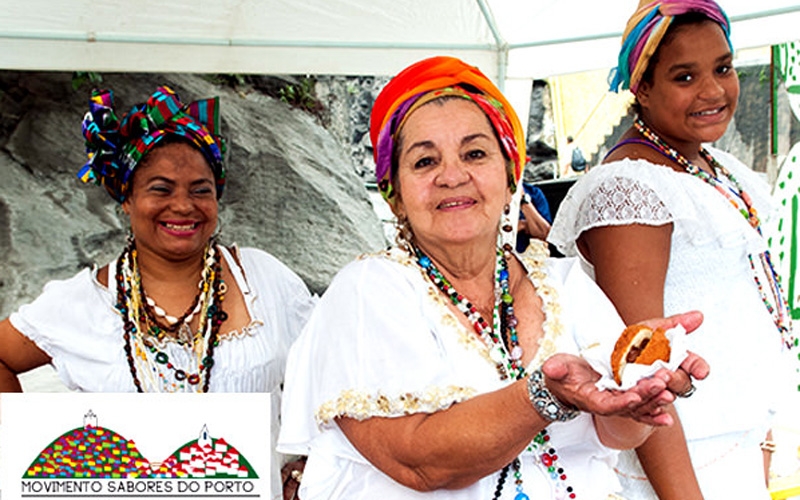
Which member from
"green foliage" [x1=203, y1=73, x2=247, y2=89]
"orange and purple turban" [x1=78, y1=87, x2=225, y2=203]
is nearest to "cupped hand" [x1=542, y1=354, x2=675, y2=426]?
"orange and purple turban" [x1=78, y1=87, x2=225, y2=203]

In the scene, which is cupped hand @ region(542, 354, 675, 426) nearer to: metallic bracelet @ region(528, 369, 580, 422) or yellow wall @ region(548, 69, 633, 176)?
metallic bracelet @ region(528, 369, 580, 422)

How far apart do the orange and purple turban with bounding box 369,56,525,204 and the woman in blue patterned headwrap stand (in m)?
0.89

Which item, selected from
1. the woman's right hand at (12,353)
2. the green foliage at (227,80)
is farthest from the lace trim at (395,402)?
the green foliage at (227,80)

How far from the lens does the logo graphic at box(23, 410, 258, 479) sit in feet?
4.97

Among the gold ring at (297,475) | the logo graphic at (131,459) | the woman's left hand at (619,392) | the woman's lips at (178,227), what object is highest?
the woman's lips at (178,227)

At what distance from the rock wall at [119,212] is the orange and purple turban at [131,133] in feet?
10.2

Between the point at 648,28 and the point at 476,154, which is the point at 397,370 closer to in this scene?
the point at 476,154

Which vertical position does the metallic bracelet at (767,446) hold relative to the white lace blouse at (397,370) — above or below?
below

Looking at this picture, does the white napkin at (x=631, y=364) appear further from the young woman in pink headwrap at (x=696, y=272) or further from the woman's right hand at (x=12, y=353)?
the woman's right hand at (x=12, y=353)

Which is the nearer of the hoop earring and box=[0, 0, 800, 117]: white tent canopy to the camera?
the hoop earring

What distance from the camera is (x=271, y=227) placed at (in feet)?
19.8

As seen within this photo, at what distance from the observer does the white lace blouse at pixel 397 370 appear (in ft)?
5.26

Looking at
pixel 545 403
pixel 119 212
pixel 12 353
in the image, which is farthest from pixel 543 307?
pixel 119 212

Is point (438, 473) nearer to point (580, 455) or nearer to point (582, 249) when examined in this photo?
point (580, 455)
